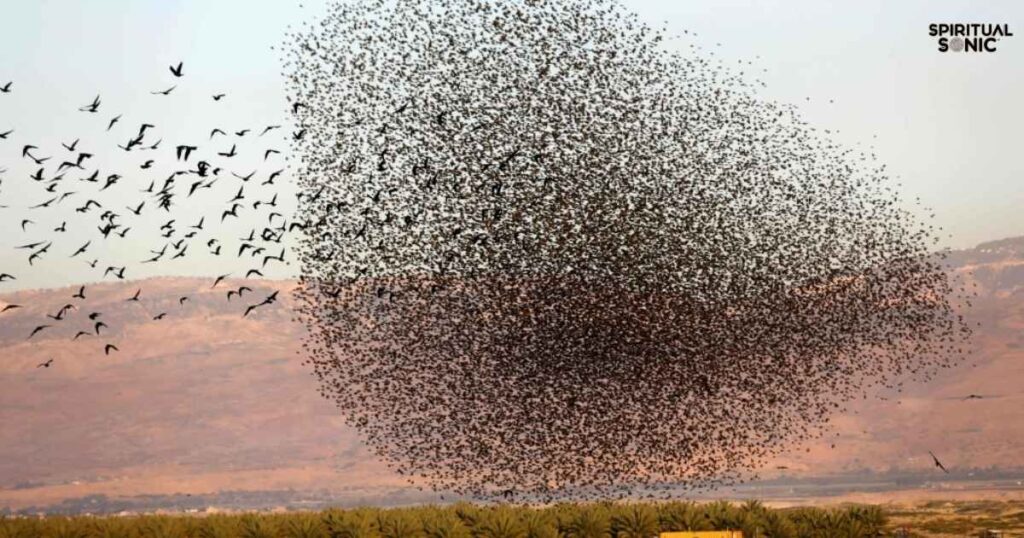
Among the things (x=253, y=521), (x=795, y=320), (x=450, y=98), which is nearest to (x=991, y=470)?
(x=795, y=320)

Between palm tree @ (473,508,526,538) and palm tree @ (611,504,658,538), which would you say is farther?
palm tree @ (611,504,658,538)

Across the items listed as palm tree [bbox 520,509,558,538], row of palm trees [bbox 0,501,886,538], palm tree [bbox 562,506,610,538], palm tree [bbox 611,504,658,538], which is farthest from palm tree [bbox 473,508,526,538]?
palm tree [bbox 611,504,658,538]

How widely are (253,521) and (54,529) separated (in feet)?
16.0

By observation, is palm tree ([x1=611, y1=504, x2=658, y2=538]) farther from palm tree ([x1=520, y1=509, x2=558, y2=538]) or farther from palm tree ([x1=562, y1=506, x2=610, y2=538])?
palm tree ([x1=520, y1=509, x2=558, y2=538])

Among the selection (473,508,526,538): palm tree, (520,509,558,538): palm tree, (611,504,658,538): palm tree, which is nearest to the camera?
(520,509,558,538): palm tree

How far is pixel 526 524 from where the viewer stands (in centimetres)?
3722

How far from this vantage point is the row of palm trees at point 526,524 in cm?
3703

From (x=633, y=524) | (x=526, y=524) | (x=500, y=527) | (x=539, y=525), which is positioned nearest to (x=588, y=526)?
(x=633, y=524)

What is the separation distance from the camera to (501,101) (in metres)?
52.2

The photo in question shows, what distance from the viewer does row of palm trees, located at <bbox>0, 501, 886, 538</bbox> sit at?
3703cm

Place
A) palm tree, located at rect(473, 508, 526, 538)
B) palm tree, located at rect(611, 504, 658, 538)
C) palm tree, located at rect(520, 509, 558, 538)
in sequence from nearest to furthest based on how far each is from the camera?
palm tree, located at rect(520, 509, 558, 538) < palm tree, located at rect(473, 508, 526, 538) < palm tree, located at rect(611, 504, 658, 538)

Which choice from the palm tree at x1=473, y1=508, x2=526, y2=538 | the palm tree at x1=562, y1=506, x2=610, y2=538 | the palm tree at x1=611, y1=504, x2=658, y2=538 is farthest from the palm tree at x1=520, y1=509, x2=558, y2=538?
the palm tree at x1=611, y1=504, x2=658, y2=538

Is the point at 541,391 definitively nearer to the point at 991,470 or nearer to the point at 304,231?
the point at 304,231

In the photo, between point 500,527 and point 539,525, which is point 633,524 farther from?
point 500,527
